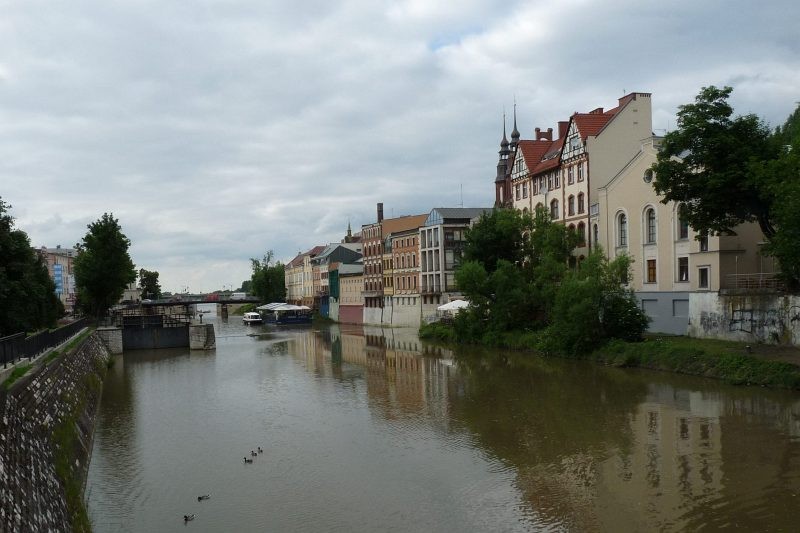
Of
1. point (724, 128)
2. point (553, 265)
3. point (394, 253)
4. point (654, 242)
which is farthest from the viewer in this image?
point (394, 253)

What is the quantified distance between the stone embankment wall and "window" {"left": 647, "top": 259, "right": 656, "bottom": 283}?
1327 inches

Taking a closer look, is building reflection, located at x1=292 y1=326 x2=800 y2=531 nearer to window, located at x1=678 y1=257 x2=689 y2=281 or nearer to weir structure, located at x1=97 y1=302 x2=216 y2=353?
window, located at x1=678 y1=257 x2=689 y2=281

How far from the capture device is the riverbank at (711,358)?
2955cm

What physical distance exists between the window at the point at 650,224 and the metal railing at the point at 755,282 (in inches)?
264

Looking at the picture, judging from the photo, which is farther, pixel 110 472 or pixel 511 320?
pixel 511 320

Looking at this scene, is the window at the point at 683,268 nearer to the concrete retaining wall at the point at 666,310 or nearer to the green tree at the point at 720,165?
the concrete retaining wall at the point at 666,310

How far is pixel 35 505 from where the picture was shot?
41.2 ft

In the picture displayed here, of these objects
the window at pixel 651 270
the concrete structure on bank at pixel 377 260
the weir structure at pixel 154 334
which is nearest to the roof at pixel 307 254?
the concrete structure on bank at pixel 377 260

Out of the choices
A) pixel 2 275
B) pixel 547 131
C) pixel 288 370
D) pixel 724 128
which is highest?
pixel 547 131

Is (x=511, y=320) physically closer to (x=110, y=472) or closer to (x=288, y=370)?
(x=288, y=370)

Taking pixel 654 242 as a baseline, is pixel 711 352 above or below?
below

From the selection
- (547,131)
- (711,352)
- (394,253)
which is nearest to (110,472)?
(711,352)

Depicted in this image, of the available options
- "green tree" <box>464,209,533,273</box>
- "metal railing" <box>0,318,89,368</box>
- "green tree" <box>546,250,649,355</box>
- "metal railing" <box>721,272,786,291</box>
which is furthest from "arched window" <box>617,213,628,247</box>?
"metal railing" <box>0,318,89,368</box>

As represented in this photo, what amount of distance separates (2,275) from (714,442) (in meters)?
29.3
